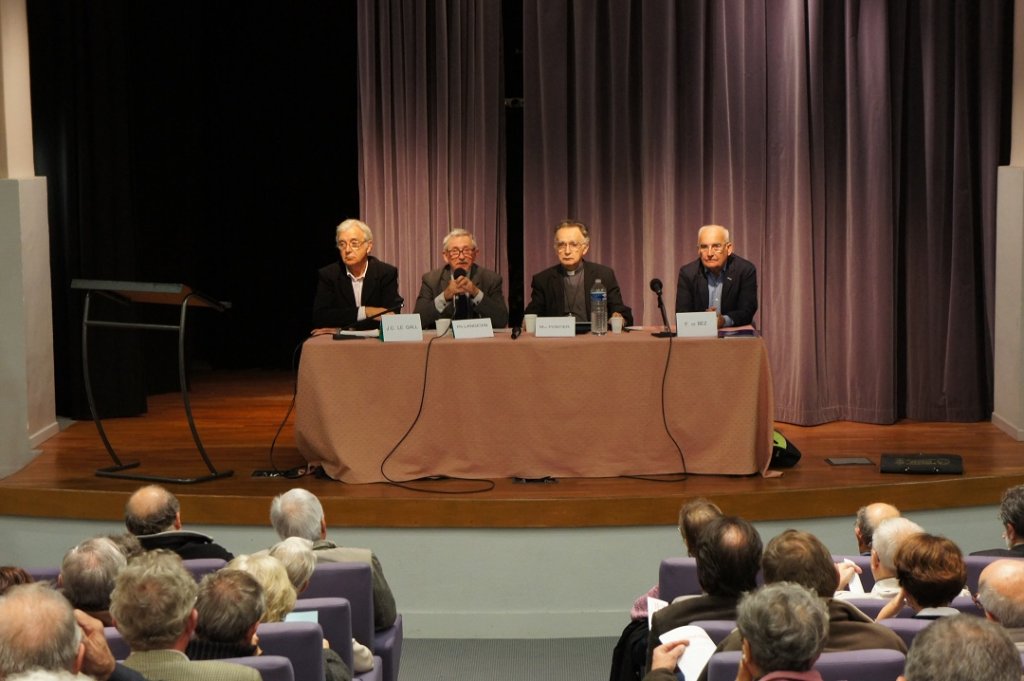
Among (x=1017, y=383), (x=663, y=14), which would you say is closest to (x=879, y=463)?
(x=1017, y=383)

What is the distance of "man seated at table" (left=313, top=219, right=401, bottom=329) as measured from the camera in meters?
5.79

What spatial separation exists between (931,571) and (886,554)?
394mm

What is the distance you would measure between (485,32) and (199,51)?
97.1 inches

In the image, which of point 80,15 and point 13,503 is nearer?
point 13,503

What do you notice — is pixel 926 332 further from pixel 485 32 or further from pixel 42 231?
pixel 42 231

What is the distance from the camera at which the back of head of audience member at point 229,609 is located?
8.42 feet

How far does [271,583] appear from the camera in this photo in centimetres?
287

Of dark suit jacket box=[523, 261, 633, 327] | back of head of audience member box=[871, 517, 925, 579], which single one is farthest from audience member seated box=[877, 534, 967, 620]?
dark suit jacket box=[523, 261, 633, 327]

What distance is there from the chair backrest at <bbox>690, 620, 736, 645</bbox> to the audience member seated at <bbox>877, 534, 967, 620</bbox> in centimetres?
39

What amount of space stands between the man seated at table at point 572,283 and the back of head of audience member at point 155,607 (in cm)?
350

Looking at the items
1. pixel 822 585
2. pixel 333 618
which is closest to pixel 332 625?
pixel 333 618

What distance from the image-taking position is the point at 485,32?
23.4ft

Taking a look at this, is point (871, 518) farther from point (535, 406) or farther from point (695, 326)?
point (535, 406)

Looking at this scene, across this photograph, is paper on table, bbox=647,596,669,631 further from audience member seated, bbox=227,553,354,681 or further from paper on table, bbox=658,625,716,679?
audience member seated, bbox=227,553,354,681
